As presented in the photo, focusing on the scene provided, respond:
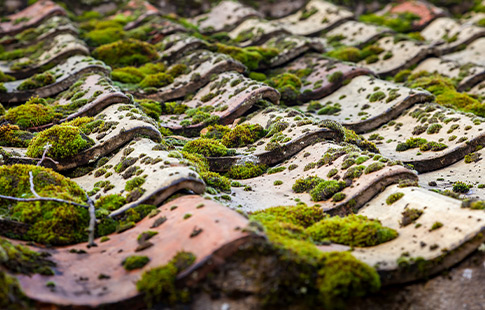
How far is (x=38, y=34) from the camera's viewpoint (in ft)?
158

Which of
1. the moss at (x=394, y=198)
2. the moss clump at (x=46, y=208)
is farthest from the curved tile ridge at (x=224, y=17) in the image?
the moss at (x=394, y=198)

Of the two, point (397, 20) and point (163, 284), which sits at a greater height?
point (163, 284)

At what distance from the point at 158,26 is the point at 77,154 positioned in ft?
94.2

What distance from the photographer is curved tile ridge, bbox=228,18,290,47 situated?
51938mm

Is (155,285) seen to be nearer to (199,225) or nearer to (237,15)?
(199,225)

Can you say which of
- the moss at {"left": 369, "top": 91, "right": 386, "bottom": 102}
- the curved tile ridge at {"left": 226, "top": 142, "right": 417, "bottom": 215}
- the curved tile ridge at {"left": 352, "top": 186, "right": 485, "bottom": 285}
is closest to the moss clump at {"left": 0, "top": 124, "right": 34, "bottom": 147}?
the curved tile ridge at {"left": 226, "top": 142, "right": 417, "bottom": 215}

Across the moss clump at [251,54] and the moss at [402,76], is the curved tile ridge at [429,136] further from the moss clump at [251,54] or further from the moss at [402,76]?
the moss clump at [251,54]

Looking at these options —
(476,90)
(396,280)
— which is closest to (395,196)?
(396,280)

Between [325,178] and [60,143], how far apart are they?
1270 centimetres

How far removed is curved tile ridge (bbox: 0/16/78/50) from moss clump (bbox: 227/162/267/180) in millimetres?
28454

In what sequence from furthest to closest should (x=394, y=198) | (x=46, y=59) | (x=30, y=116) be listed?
1. (x=46, y=59)
2. (x=30, y=116)
3. (x=394, y=198)

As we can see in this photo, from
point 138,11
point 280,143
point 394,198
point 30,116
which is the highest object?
point 394,198

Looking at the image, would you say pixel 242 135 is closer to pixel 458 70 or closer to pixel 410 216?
pixel 410 216

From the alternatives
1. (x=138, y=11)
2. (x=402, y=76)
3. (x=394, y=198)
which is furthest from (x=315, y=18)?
(x=394, y=198)
